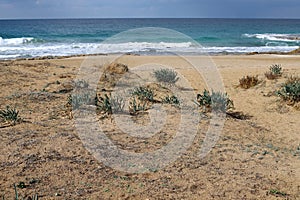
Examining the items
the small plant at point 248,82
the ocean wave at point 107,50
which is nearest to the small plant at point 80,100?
the small plant at point 248,82

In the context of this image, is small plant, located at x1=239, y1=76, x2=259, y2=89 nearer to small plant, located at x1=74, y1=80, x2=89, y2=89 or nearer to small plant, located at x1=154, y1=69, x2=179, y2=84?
small plant, located at x1=154, y1=69, x2=179, y2=84

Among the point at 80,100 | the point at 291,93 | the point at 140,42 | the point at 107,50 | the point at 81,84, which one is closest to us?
the point at 80,100

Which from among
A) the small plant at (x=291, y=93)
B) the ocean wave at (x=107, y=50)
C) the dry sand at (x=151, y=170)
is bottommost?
the dry sand at (x=151, y=170)

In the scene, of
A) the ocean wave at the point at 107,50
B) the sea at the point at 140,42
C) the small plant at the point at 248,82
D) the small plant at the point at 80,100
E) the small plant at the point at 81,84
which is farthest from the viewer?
the sea at the point at 140,42

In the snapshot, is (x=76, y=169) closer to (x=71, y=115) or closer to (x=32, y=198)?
(x=32, y=198)

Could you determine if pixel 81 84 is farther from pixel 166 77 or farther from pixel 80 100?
pixel 166 77

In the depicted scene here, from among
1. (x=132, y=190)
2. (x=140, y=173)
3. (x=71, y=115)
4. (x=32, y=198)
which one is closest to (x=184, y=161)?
(x=140, y=173)

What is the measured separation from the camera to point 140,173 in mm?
3623

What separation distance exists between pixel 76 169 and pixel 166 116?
2170 mm

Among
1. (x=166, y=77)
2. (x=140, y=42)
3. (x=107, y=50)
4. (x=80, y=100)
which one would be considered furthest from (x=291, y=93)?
(x=140, y=42)

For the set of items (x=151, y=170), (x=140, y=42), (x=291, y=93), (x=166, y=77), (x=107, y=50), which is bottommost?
(x=151, y=170)

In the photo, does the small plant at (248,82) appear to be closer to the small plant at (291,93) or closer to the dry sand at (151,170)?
the small plant at (291,93)

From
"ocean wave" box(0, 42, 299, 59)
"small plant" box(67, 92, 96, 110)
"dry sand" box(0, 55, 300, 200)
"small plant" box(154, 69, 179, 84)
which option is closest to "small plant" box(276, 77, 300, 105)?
"dry sand" box(0, 55, 300, 200)

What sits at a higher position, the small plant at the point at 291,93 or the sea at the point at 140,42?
the sea at the point at 140,42
